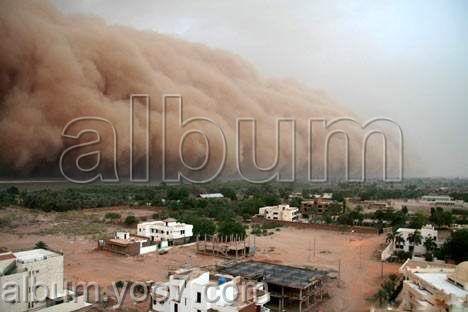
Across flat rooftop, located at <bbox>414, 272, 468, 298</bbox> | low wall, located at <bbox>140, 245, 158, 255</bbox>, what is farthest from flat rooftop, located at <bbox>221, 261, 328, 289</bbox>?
low wall, located at <bbox>140, 245, 158, 255</bbox>

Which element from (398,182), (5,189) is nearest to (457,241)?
(5,189)

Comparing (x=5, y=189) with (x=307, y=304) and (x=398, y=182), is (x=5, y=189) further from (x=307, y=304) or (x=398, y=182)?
(x=398, y=182)

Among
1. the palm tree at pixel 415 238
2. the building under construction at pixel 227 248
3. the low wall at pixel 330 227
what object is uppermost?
the palm tree at pixel 415 238

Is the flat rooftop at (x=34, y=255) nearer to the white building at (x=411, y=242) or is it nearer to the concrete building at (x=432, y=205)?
the white building at (x=411, y=242)

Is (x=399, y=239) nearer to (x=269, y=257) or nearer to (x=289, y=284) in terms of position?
(x=269, y=257)

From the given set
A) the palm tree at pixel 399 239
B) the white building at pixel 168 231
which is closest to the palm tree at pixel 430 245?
the palm tree at pixel 399 239

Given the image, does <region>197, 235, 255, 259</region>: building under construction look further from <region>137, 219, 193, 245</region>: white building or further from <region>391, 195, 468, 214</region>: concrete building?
<region>391, 195, 468, 214</region>: concrete building
